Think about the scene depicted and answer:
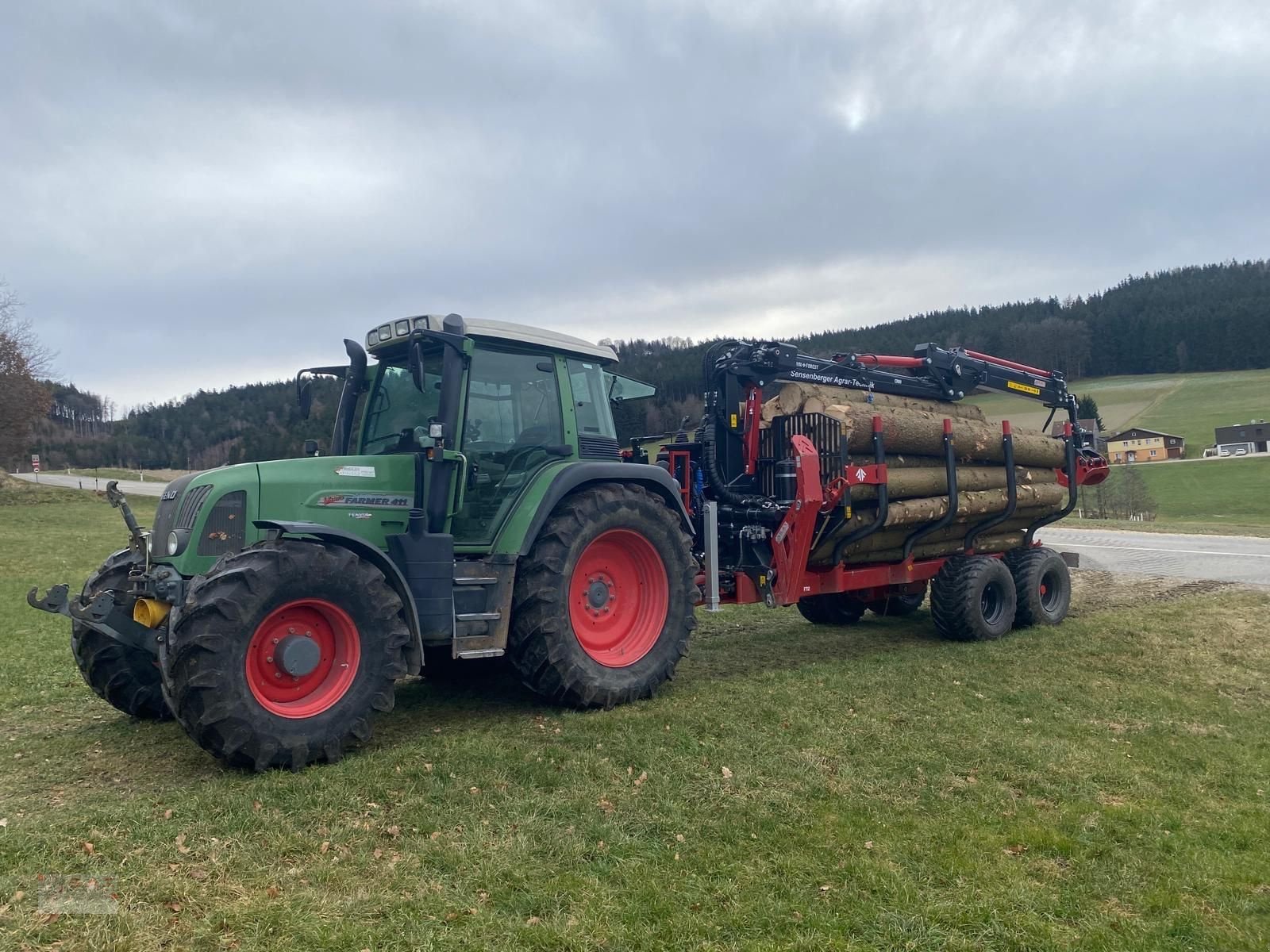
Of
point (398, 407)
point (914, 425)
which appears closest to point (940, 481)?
point (914, 425)

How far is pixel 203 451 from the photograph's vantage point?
197 feet

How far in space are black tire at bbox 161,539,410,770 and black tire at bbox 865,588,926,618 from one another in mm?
7241

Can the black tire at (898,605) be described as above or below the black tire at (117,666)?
below

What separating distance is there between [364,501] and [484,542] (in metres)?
0.90

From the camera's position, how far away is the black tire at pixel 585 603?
6.36 meters

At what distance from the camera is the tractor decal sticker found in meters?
5.95

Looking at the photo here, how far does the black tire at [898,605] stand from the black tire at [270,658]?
724 cm

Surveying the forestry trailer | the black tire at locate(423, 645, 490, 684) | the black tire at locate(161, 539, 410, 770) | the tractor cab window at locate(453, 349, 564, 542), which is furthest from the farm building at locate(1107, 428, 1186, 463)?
the black tire at locate(161, 539, 410, 770)

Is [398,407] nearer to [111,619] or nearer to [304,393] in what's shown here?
[304,393]

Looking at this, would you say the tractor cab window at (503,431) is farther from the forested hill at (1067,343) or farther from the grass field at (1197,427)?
the forested hill at (1067,343)

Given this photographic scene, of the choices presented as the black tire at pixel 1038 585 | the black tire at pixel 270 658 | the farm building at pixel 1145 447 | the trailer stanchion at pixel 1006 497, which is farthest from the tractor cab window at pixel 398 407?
the farm building at pixel 1145 447

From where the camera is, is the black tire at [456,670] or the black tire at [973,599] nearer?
the black tire at [456,670]

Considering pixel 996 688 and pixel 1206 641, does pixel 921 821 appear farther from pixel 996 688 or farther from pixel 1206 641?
pixel 1206 641

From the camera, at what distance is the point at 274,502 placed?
226 inches
